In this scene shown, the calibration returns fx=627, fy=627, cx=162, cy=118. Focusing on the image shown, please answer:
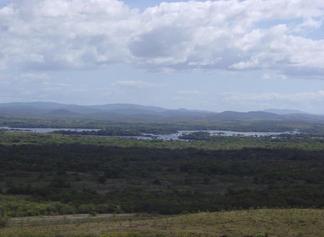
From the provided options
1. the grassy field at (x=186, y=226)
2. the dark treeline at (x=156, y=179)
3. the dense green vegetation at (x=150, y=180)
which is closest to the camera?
the grassy field at (x=186, y=226)

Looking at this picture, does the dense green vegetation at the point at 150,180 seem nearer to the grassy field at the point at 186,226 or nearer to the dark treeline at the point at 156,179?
the dark treeline at the point at 156,179

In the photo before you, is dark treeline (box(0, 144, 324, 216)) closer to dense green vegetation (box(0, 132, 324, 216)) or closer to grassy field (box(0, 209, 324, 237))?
dense green vegetation (box(0, 132, 324, 216))

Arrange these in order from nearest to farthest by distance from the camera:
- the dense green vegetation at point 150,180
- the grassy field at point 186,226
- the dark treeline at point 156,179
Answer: the grassy field at point 186,226 < the dense green vegetation at point 150,180 < the dark treeline at point 156,179

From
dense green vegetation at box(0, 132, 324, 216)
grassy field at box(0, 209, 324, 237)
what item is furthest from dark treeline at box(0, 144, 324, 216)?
grassy field at box(0, 209, 324, 237)

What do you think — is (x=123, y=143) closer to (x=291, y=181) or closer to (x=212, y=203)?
(x=291, y=181)

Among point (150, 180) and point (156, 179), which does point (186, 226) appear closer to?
point (150, 180)

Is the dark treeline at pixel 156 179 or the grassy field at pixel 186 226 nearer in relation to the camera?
the grassy field at pixel 186 226

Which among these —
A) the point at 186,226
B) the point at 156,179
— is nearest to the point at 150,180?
the point at 156,179

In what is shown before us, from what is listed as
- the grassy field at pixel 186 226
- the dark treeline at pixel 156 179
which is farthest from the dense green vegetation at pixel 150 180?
the grassy field at pixel 186 226
